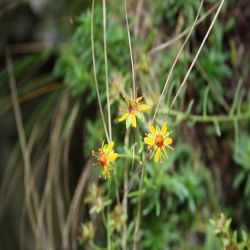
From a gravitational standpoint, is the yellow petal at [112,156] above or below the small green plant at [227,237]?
above

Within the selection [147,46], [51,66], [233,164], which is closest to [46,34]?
[51,66]

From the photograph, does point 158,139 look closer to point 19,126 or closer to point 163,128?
point 163,128

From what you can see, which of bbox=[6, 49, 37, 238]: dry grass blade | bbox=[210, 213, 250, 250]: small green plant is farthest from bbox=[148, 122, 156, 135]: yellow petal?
bbox=[6, 49, 37, 238]: dry grass blade

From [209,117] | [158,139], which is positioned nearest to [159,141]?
[158,139]

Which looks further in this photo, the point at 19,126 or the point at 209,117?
the point at 19,126

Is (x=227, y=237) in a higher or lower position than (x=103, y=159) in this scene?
lower

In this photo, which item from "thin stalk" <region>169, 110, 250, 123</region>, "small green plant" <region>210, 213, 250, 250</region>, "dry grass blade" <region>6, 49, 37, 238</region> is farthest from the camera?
"dry grass blade" <region>6, 49, 37, 238</region>

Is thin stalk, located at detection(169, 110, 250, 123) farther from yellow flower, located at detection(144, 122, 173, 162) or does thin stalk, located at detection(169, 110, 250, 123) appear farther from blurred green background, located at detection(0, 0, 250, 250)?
yellow flower, located at detection(144, 122, 173, 162)

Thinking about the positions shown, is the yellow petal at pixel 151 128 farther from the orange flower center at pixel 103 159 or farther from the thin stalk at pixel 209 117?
the thin stalk at pixel 209 117

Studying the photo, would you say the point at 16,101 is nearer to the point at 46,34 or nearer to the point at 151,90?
the point at 46,34

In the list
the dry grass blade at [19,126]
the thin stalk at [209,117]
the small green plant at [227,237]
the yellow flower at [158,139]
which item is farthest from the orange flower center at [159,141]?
the dry grass blade at [19,126]

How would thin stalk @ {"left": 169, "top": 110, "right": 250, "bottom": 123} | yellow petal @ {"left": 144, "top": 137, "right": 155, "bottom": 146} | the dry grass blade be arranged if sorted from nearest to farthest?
yellow petal @ {"left": 144, "top": 137, "right": 155, "bottom": 146}, thin stalk @ {"left": 169, "top": 110, "right": 250, "bottom": 123}, the dry grass blade
